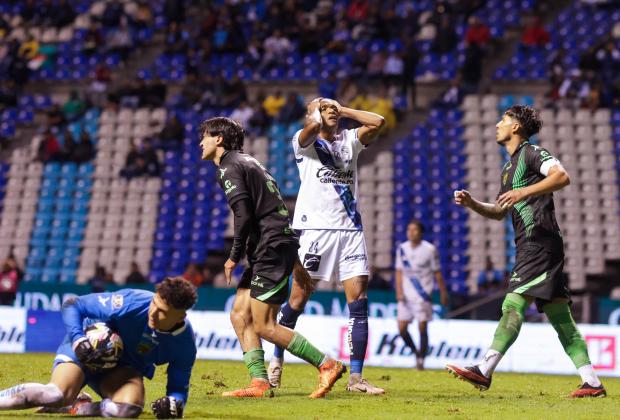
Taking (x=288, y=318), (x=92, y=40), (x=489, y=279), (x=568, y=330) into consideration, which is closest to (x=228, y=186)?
(x=288, y=318)

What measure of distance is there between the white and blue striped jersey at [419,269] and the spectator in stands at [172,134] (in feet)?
40.0

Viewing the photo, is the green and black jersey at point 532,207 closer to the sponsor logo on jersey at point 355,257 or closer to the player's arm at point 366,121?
the player's arm at point 366,121

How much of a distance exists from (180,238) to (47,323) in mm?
7082

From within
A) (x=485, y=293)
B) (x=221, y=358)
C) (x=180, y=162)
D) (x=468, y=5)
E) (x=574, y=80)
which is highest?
(x=468, y=5)

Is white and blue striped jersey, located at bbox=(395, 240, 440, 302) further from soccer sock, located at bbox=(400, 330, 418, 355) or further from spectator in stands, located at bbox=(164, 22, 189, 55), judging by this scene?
spectator in stands, located at bbox=(164, 22, 189, 55)

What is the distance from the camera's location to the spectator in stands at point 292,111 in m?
25.5

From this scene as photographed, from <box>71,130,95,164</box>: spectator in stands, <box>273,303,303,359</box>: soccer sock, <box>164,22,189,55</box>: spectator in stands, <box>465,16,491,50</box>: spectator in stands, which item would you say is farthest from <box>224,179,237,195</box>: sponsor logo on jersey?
<box>164,22,189,55</box>: spectator in stands

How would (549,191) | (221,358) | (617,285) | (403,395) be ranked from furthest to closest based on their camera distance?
(617,285) → (221,358) → (403,395) → (549,191)

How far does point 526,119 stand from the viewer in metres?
9.46

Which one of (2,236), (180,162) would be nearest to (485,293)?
(180,162)

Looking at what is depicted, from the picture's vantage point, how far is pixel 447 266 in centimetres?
2216

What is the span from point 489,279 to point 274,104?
27.5 feet

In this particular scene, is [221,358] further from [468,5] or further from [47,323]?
[468,5]

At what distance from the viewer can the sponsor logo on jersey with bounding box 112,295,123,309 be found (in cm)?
705
